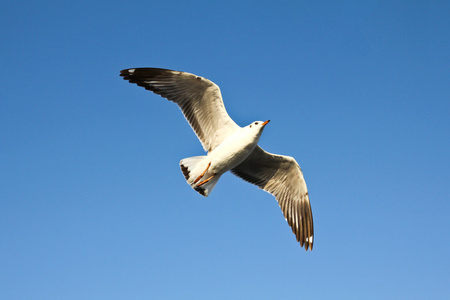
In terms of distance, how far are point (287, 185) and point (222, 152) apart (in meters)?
2.01

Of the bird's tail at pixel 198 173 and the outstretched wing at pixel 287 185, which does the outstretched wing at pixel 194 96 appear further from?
the outstretched wing at pixel 287 185

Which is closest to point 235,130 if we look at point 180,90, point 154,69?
point 180,90

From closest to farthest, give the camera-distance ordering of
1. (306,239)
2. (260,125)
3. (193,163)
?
(260,125) → (193,163) → (306,239)

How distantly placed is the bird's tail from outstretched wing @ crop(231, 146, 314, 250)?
107 centimetres

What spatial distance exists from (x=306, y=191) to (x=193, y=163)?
2.48m

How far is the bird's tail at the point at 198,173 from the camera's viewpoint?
945 centimetres

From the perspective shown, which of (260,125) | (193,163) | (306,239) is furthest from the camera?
(306,239)

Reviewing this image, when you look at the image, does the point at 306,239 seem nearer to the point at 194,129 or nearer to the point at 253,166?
the point at 253,166

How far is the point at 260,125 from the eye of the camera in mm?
8930

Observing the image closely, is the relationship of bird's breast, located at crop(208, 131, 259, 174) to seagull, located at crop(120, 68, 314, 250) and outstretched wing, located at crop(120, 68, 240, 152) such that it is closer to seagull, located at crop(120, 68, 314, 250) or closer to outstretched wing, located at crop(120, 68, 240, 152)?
seagull, located at crop(120, 68, 314, 250)

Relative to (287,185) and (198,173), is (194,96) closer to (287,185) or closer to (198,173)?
(198,173)

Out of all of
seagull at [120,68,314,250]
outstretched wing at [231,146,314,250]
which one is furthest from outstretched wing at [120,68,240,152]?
outstretched wing at [231,146,314,250]

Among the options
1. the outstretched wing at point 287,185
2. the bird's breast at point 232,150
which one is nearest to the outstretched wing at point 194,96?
the bird's breast at point 232,150

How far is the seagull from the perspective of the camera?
899 centimetres
